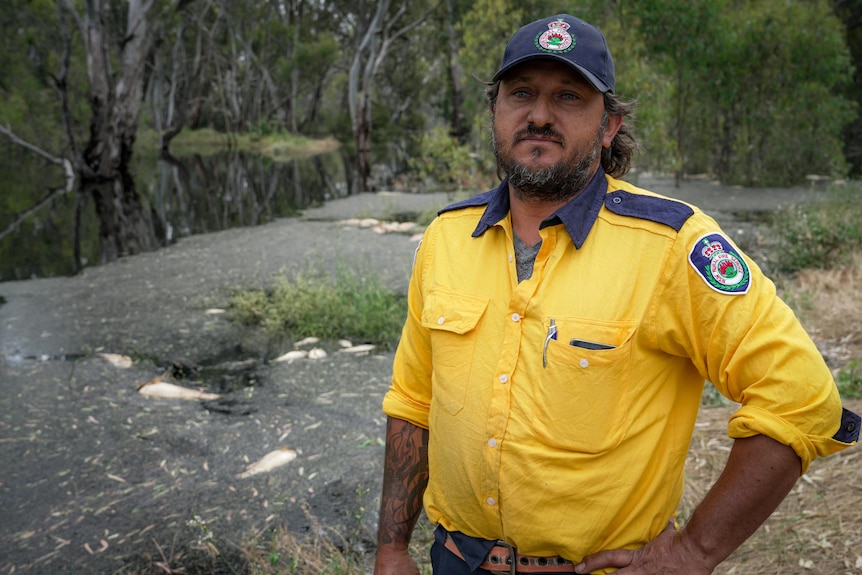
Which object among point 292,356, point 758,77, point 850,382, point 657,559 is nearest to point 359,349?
point 292,356

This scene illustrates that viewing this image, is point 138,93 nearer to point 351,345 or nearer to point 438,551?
point 351,345

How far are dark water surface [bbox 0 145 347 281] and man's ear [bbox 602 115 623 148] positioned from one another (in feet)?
32.1

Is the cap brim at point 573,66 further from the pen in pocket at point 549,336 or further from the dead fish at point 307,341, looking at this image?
the dead fish at point 307,341

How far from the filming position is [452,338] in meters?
1.81

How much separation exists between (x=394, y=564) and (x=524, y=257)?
905 millimetres

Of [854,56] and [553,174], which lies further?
[854,56]

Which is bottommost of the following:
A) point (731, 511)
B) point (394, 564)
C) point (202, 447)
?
point (202, 447)

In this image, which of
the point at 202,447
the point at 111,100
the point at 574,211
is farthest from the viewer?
the point at 111,100

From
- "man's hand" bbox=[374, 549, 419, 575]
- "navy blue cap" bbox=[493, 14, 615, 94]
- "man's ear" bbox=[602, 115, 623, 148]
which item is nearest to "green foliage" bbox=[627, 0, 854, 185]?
"man's ear" bbox=[602, 115, 623, 148]

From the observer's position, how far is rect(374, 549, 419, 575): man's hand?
2.04 metres

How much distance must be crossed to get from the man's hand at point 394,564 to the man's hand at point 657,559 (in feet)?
1.84

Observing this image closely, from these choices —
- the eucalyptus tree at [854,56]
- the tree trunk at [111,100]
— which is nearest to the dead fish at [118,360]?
the tree trunk at [111,100]

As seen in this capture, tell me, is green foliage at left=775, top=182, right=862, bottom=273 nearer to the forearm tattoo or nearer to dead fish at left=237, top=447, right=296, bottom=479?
dead fish at left=237, top=447, right=296, bottom=479

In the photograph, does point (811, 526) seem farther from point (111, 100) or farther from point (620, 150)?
point (111, 100)
